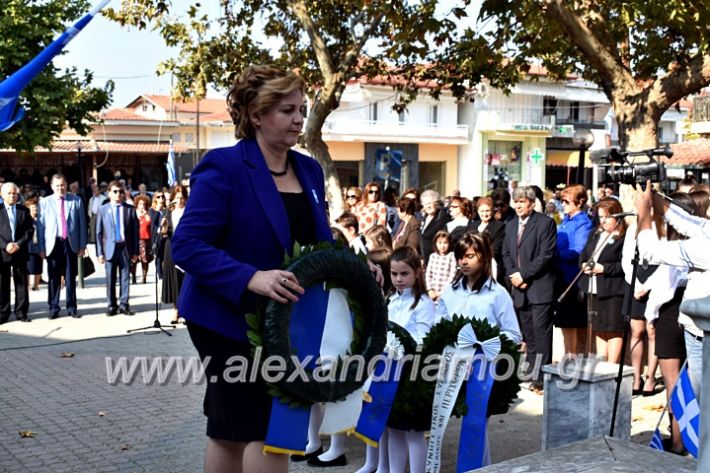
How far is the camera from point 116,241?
1382 centimetres

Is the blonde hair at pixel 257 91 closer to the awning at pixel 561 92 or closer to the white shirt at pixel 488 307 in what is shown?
the white shirt at pixel 488 307

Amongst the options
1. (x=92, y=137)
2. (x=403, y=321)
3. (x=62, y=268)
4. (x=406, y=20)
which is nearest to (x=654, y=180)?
(x=403, y=321)

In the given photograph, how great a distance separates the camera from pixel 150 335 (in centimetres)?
1198

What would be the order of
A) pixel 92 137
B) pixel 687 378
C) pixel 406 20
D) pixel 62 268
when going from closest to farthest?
1. pixel 687 378
2. pixel 406 20
3. pixel 62 268
4. pixel 92 137

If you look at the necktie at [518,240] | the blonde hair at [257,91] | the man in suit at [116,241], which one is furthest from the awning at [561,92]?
the blonde hair at [257,91]

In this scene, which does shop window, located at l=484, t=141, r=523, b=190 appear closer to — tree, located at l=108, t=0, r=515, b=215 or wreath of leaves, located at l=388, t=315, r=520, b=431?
tree, located at l=108, t=0, r=515, b=215

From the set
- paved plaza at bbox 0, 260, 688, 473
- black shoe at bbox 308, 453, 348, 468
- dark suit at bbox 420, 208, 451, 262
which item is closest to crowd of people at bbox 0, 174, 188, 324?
paved plaza at bbox 0, 260, 688, 473

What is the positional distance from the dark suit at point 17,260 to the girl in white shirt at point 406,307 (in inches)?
345

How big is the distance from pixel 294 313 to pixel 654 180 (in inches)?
131

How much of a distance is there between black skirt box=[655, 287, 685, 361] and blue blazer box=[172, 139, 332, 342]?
4.22 meters

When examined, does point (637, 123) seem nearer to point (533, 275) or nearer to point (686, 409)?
point (533, 275)

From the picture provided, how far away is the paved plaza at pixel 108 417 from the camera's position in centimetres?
635

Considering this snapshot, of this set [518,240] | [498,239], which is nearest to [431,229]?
[498,239]

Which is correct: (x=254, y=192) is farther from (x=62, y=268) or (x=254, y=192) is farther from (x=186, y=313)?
(x=62, y=268)
